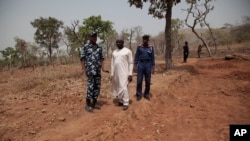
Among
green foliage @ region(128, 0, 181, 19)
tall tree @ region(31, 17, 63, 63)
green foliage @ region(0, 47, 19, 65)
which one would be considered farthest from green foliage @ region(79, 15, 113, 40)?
green foliage @ region(0, 47, 19, 65)

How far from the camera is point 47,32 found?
34.5 metres

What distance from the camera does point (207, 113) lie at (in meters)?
6.07

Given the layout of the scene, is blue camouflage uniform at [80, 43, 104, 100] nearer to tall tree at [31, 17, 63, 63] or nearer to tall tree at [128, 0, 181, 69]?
tall tree at [128, 0, 181, 69]

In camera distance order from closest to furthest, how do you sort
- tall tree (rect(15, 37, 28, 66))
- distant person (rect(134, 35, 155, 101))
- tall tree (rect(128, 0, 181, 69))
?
distant person (rect(134, 35, 155, 101))
tall tree (rect(128, 0, 181, 69))
tall tree (rect(15, 37, 28, 66))

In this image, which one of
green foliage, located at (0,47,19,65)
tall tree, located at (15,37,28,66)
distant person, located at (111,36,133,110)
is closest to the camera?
distant person, located at (111,36,133,110)

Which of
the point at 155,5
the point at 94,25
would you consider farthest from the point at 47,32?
the point at 155,5

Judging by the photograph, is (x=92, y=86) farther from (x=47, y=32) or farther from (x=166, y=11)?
(x=47, y=32)

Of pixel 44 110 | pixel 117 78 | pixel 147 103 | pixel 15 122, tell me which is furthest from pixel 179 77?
pixel 15 122

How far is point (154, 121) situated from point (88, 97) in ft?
5.09

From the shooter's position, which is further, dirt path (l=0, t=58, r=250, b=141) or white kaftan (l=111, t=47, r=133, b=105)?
white kaftan (l=111, t=47, r=133, b=105)

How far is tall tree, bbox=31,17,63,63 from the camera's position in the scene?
33.6 m

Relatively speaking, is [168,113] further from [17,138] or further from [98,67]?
[17,138]

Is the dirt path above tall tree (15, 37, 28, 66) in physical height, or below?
below

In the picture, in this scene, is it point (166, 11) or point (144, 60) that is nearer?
point (144, 60)
